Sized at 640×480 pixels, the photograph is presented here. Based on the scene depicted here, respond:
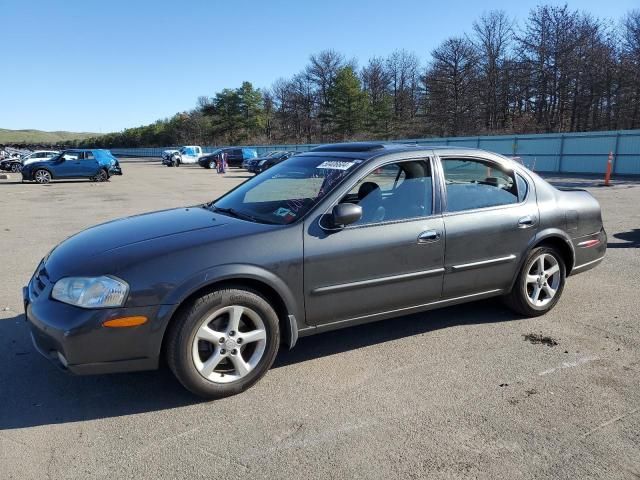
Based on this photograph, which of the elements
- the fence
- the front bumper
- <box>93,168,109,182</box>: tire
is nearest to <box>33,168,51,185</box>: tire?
<box>93,168,109,182</box>: tire

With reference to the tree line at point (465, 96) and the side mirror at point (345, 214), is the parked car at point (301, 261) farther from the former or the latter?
the tree line at point (465, 96)

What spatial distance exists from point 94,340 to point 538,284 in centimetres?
380

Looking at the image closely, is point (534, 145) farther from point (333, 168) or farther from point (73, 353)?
point (73, 353)

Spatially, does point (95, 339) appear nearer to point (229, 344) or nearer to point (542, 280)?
point (229, 344)

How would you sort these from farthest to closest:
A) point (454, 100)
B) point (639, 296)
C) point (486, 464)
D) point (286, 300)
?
1. point (454, 100)
2. point (639, 296)
3. point (286, 300)
4. point (486, 464)

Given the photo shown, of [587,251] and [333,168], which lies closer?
[333,168]

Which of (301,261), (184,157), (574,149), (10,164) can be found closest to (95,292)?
(301,261)

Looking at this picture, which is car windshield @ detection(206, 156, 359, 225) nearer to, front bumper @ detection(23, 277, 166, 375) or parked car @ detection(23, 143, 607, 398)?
parked car @ detection(23, 143, 607, 398)

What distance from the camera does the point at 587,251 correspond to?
501cm

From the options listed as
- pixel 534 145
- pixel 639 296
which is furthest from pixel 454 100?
pixel 639 296

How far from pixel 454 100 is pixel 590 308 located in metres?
54.3

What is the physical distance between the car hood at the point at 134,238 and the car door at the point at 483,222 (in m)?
1.61

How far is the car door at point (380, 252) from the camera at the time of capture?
140 inches

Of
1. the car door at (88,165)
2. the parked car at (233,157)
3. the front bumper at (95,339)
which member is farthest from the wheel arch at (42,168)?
the front bumper at (95,339)
